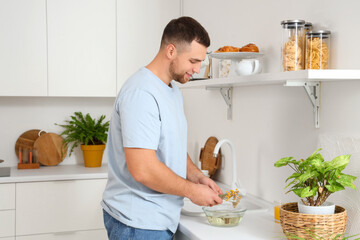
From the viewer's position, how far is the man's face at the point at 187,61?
1.78 m

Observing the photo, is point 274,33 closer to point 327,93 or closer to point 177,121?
point 327,93

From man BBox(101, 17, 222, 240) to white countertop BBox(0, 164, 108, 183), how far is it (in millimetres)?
1321

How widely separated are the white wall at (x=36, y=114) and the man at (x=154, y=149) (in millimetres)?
1872

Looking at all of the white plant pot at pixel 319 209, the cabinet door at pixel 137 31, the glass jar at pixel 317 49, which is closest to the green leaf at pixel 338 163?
the white plant pot at pixel 319 209

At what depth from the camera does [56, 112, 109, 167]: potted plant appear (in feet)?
11.4

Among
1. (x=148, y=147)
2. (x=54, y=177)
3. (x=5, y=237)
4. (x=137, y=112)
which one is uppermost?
(x=137, y=112)

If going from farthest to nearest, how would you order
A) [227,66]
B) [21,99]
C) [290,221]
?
1. [21,99]
2. [227,66]
3. [290,221]

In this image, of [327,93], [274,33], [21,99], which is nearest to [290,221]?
[327,93]

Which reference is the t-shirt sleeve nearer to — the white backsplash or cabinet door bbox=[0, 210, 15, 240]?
the white backsplash

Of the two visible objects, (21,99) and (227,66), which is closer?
(227,66)

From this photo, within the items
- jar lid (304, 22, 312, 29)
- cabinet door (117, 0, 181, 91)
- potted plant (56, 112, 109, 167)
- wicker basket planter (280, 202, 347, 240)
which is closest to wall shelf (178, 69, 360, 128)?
jar lid (304, 22, 312, 29)

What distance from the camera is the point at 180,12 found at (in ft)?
11.5

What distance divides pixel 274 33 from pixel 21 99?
7.02 feet

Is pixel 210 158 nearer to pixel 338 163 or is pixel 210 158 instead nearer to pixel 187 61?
pixel 187 61
